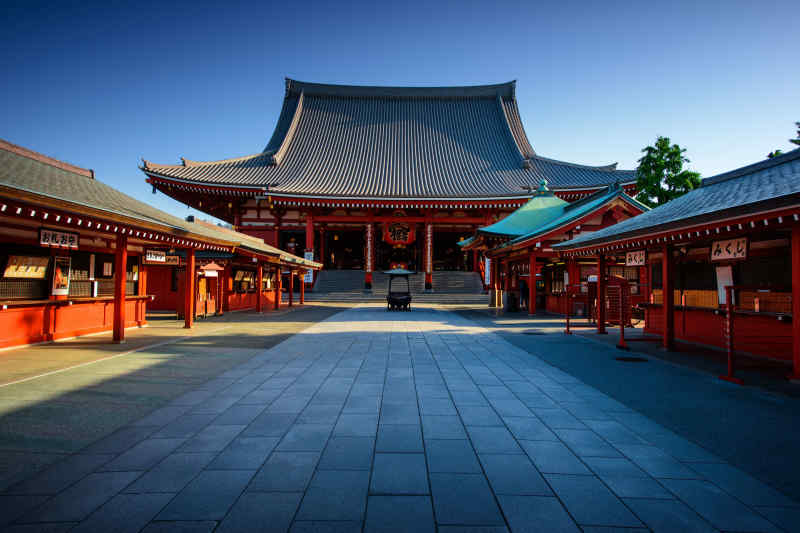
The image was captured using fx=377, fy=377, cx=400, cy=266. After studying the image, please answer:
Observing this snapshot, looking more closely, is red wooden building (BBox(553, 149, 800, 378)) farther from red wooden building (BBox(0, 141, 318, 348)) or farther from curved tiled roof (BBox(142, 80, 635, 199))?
curved tiled roof (BBox(142, 80, 635, 199))

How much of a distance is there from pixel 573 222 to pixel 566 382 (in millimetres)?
10520

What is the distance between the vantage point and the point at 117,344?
8250 mm

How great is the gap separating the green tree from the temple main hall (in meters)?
1.29

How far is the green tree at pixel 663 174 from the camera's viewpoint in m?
19.1

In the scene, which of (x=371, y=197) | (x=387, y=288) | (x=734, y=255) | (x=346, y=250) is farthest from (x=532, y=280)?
(x=346, y=250)

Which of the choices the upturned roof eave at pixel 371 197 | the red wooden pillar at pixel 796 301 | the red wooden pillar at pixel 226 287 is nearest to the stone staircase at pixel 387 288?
the upturned roof eave at pixel 371 197

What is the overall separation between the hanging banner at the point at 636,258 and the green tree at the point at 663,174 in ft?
44.6

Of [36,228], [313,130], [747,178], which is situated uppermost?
[313,130]

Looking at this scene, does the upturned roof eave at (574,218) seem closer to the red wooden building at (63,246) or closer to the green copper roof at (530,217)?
the green copper roof at (530,217)

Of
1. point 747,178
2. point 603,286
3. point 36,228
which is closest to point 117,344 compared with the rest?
point 36,228

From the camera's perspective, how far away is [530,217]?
722 inches

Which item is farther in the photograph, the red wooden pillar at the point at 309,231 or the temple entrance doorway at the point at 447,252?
the temple entrance doorway at the point at 447,252

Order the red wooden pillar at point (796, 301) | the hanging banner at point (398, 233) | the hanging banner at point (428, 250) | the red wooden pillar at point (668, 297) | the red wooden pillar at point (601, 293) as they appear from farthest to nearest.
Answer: the hanging banner at point (398, 233)
the hanging banner at point (428, 250)
the red wooden pillar at point (601, 293)
the red wooden pillar at point (668, 297)
the red wooden pillar at point (796, 301)

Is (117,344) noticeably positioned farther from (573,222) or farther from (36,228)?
(573,222)
